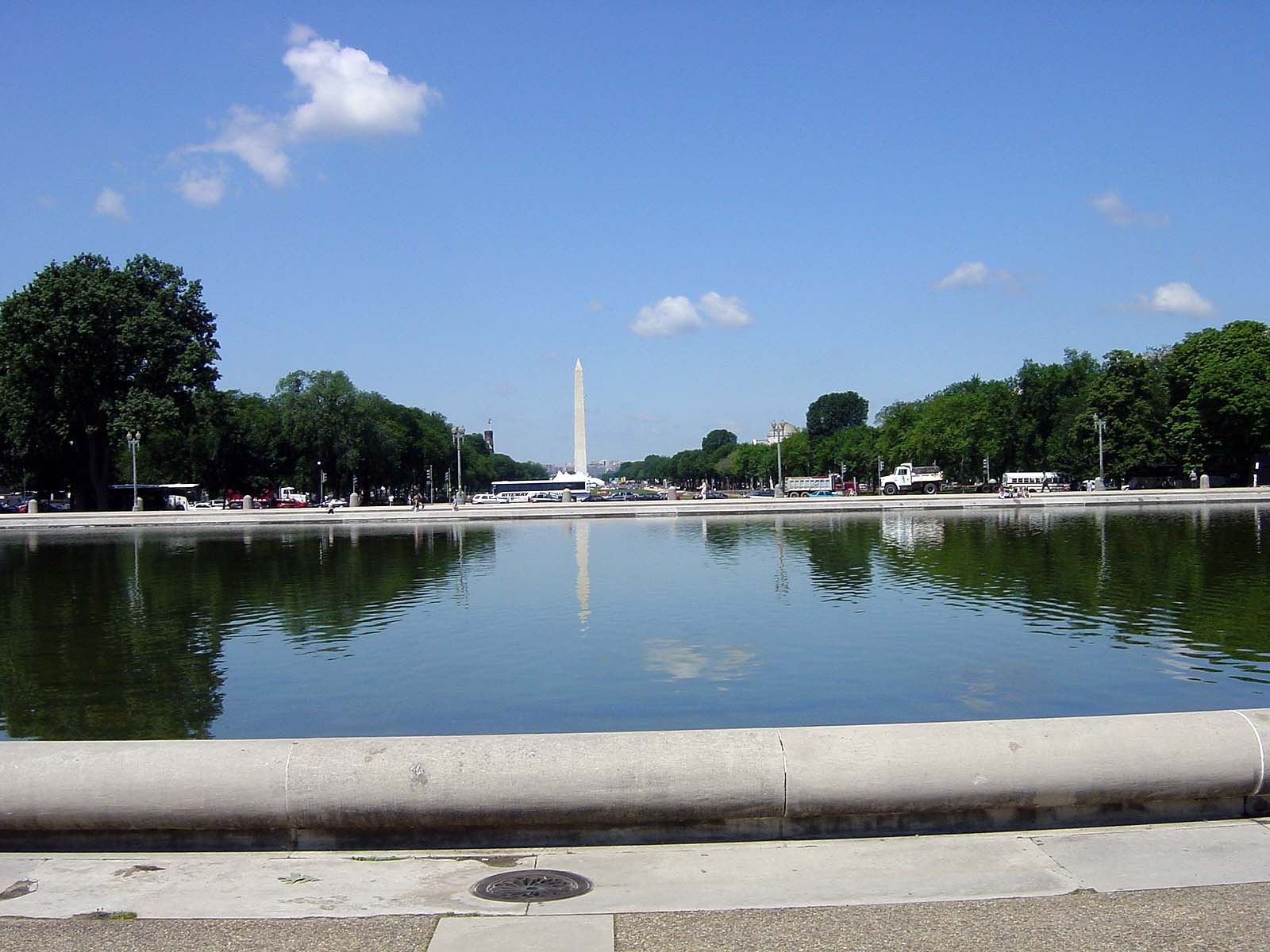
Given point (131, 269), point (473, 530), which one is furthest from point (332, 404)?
point (473, 530)

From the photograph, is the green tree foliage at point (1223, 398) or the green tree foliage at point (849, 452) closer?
the green tree foliage at point (1223, 398)

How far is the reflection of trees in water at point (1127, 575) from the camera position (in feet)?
54.8

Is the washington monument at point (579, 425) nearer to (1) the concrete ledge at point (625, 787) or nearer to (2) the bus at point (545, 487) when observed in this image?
(2) the bus at point (545, 487)

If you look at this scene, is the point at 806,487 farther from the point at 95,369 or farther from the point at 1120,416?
the point at 95,369

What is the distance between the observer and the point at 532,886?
5.45 m

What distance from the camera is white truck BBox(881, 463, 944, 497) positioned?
90.5 metres

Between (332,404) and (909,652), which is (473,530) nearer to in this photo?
(909,652)

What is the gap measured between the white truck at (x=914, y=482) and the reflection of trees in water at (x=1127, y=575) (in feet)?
149

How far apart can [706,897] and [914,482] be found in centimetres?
8892

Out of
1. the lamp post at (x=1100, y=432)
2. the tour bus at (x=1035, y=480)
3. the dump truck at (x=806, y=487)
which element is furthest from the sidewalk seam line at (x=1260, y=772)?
the dump truck at (x=806, y=487)

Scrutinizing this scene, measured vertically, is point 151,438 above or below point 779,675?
above

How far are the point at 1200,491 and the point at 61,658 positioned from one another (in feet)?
219

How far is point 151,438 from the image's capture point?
4040 inches

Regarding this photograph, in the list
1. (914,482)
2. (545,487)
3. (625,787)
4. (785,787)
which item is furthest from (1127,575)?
(545,487)
